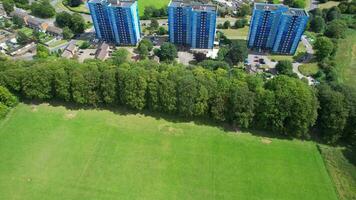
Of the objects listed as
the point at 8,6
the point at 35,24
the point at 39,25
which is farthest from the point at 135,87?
the point at 8,6

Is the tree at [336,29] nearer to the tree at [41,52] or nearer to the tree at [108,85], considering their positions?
the tree at [108,85]

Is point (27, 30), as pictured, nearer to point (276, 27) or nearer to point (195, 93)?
point (195, 93)

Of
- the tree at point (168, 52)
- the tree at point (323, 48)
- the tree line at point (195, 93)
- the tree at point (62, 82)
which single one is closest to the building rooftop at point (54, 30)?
the tree line at point (195, 93)

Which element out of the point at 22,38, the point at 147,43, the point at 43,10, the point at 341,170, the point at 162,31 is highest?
the point at 43,10

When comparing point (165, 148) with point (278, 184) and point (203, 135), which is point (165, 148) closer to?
point (203, 135)

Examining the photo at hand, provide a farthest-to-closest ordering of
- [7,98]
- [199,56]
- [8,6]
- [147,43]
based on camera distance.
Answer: [8,6]
[147,43]
[199,56]
[7,98]

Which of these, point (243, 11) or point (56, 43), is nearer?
point (56, 43)
